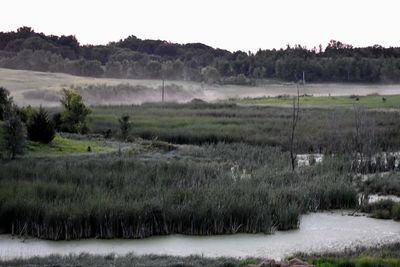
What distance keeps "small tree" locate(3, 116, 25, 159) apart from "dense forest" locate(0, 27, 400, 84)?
115771 mm

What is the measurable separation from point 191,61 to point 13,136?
14308 cm

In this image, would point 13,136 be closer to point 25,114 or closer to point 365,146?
point 25,114

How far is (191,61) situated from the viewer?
16938 centimetres

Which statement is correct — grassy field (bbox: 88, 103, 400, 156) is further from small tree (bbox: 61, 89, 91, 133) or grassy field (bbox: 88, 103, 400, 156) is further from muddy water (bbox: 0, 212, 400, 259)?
muddy water (bbox: 0, 212, 400, 259)

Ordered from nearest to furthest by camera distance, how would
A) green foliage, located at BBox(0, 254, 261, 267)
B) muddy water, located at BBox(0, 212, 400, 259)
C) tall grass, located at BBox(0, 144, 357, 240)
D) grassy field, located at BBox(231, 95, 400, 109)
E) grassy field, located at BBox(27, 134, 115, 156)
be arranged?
green foliage, located at BBox(0, 254, 261, 267) < muddy water, located at BBox(0, 212, 400, 259) < tall grass, located at BBox(0, 144, 357, 240) < grassy field, located at BBox(27, 134, 115, 156) < grassy field, located at BBox(231, 95, 400, 109)

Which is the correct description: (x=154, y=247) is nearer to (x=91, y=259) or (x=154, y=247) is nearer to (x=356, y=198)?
(x=91, y=259)

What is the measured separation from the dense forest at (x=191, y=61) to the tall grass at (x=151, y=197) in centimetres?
11905

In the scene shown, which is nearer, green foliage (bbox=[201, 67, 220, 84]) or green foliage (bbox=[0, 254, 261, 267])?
green foliage (bbox=[0, 254, 261, 267])

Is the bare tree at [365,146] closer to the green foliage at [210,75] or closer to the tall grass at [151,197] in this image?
the tall grass at [151,197]

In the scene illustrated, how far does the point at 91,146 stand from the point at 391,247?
19641 mm

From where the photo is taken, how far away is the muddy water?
56.1 ft

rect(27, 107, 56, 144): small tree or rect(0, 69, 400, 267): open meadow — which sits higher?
rect(27, 107, 56, 144): small tree

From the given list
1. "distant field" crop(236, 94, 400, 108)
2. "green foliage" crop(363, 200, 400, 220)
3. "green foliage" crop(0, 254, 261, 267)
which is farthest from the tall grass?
"distant field" crop(236, 94, 400, 108)

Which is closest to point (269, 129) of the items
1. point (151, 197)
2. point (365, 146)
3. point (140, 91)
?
point (365, 146)
